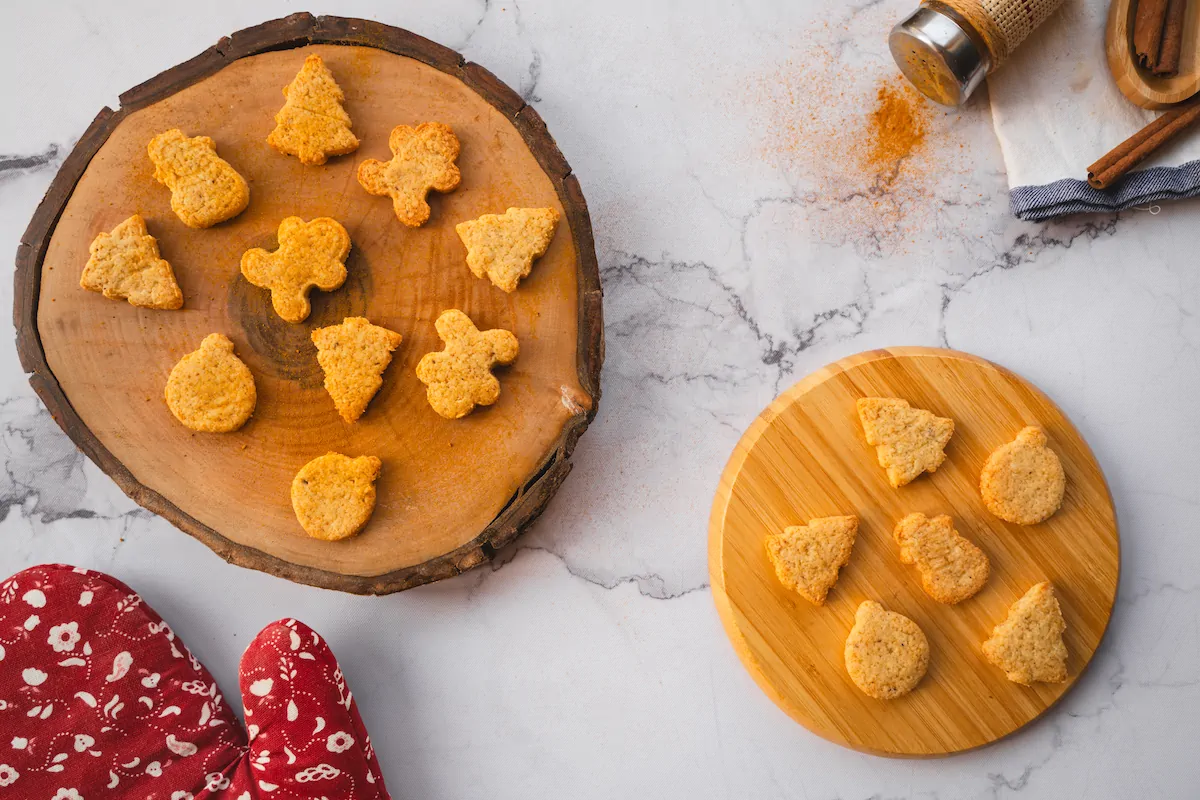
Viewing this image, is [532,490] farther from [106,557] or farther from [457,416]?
[106,557]

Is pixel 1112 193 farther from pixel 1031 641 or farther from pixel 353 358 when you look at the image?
pixel 353 358

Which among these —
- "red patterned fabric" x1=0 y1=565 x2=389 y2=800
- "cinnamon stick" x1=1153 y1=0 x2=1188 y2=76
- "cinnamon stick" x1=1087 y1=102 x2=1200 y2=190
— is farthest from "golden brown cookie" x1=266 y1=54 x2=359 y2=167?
"cinnamon stick" x1=1153 y1=0 x2=1188 y2=76

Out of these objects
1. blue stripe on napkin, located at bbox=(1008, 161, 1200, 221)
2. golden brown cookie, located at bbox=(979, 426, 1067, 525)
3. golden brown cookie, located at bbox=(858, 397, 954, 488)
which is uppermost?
blue stripe on napkin, located at bbox=(1008, 161, 1200, 221)

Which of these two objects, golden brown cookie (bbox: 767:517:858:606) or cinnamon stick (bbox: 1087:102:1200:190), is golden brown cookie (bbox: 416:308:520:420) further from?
cinnamon stick (bbox: 1087:102:1200:190)

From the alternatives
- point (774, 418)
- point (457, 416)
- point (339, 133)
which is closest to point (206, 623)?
point (457, 416)

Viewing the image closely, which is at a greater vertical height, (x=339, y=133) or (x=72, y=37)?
(x=72, y=37)
